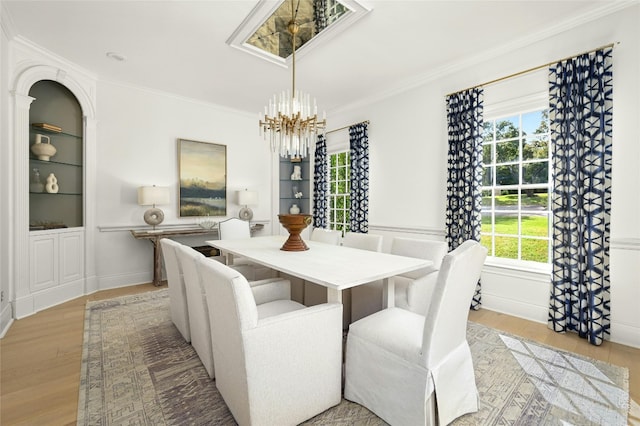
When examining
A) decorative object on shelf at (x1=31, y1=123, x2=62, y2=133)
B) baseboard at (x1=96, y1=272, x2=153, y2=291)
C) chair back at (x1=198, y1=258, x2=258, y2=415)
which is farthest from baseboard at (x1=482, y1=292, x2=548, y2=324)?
decorative object on shelf at (x1=31, y1=123, x2=62, y2=133)

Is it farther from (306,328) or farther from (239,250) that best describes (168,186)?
(306,328)

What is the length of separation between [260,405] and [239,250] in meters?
1.52

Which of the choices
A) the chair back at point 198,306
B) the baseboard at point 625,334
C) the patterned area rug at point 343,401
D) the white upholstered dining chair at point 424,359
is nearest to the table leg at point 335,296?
the white upholstered dining chair at point 424,359

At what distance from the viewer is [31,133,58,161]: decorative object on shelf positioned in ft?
11.3

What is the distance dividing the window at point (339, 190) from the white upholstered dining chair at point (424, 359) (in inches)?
147

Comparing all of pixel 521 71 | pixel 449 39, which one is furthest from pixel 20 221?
pixel 521 71

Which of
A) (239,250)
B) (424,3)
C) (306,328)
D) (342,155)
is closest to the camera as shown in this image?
(306,328)

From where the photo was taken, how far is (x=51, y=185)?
142 inches

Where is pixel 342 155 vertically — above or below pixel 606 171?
above

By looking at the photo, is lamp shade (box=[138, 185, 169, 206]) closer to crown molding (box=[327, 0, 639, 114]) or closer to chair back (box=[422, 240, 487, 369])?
crown molding (box=[327, 0, 639, 114])

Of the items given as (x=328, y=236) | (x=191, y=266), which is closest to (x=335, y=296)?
(x=191, y=266)

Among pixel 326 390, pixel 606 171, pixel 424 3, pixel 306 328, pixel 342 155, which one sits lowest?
pixel 326 390

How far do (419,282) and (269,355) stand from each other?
4.55 ft

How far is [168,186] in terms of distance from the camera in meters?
4.68
